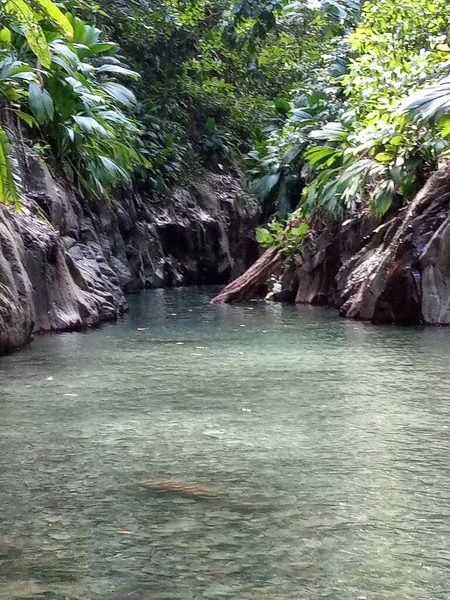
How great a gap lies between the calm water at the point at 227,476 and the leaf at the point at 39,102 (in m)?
4.11

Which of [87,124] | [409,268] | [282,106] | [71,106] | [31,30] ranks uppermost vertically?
[282,106]

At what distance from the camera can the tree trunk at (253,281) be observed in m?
11.2

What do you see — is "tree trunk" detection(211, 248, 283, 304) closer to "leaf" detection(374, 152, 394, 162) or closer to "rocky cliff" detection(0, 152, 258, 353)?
"rocky cliff" detection(0, 152, 258, 353)

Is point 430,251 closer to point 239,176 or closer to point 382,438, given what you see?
point 382,438

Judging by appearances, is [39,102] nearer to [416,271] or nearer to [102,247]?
[102,247]

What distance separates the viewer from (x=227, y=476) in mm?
2605

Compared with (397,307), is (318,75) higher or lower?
higher

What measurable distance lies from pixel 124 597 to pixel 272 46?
17.6 metres

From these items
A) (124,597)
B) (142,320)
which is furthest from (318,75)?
(124,597)

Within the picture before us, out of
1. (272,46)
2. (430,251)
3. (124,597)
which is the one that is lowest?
(124,597)

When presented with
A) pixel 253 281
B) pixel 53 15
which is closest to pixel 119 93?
pixel 253 281

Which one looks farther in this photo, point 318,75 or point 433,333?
point 318,75

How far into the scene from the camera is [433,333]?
6.68 meters

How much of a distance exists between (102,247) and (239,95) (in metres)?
10.1
